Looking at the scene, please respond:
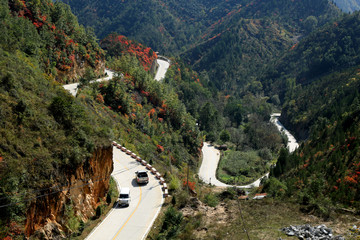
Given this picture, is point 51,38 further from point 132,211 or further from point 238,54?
point 238,54

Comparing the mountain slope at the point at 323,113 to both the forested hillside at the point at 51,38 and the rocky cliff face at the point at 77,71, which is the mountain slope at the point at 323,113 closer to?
the forested hillside at the point at 51,38

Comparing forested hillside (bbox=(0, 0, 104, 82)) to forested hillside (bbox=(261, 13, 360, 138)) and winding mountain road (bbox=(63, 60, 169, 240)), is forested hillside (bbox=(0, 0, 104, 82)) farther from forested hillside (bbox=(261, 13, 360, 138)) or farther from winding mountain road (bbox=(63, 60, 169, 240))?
forested hillside (bbox=(261, 13, 360, 138))

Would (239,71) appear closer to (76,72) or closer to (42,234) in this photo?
(76,72)

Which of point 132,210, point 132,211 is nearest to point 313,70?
point 132,210

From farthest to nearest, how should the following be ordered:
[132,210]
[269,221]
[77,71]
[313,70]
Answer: [313,70] < [77,71] < [132,210] < [269,221]

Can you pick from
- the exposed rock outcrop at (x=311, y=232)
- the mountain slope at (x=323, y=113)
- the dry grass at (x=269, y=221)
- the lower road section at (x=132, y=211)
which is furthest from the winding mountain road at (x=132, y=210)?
the mountain slope at (x=323, y=113)

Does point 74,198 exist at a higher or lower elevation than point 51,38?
lower

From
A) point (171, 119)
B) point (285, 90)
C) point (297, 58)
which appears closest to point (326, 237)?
Result: point (171, 119)
